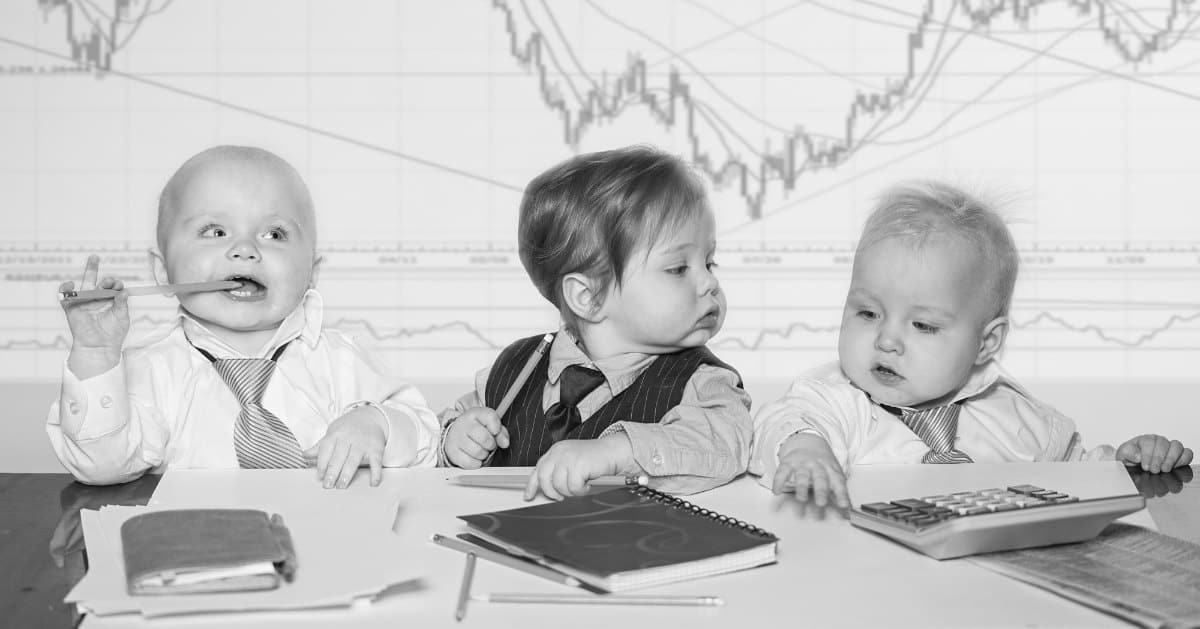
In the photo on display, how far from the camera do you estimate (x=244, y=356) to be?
53.6 inches

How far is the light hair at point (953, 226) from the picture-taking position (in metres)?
1.38

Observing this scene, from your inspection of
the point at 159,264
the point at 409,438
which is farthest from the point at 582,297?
the point at 159,264

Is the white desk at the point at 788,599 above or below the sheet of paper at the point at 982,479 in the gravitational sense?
below

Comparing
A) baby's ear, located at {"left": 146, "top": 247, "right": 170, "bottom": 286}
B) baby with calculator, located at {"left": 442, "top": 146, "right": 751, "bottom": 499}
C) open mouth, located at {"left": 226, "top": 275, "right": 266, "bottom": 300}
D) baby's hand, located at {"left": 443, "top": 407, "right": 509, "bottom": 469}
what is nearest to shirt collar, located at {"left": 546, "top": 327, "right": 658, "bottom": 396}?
baby with calculator, located at {"left": 442, "top": 146, "right": 751, "bottom": 499}

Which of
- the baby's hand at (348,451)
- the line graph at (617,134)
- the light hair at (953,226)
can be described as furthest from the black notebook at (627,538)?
the line graph at (617,134)

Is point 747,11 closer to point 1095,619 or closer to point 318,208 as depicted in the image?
point 318,208

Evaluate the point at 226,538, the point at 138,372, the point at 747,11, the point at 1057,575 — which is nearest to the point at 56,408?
the point at 138,372

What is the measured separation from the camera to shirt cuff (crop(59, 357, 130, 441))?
116 centimetres

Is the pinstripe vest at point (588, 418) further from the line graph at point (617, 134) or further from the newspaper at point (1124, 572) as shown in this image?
the line graph at point (617, 134)

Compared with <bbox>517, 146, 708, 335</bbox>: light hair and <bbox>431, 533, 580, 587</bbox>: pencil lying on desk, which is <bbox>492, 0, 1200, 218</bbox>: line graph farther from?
<bbox>431, 533, 580, 587</bbox>: pencil lying on desk

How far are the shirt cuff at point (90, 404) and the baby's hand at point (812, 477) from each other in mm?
641

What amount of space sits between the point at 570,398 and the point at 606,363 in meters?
0.06

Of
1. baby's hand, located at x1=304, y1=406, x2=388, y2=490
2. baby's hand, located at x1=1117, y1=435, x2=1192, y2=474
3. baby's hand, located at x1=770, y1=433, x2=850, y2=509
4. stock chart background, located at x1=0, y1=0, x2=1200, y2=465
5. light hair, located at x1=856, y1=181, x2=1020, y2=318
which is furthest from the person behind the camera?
stock chart background, located at x1=0, y1=0, x2=1200, y2=465

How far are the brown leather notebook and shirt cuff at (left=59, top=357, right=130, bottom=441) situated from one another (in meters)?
0.34
